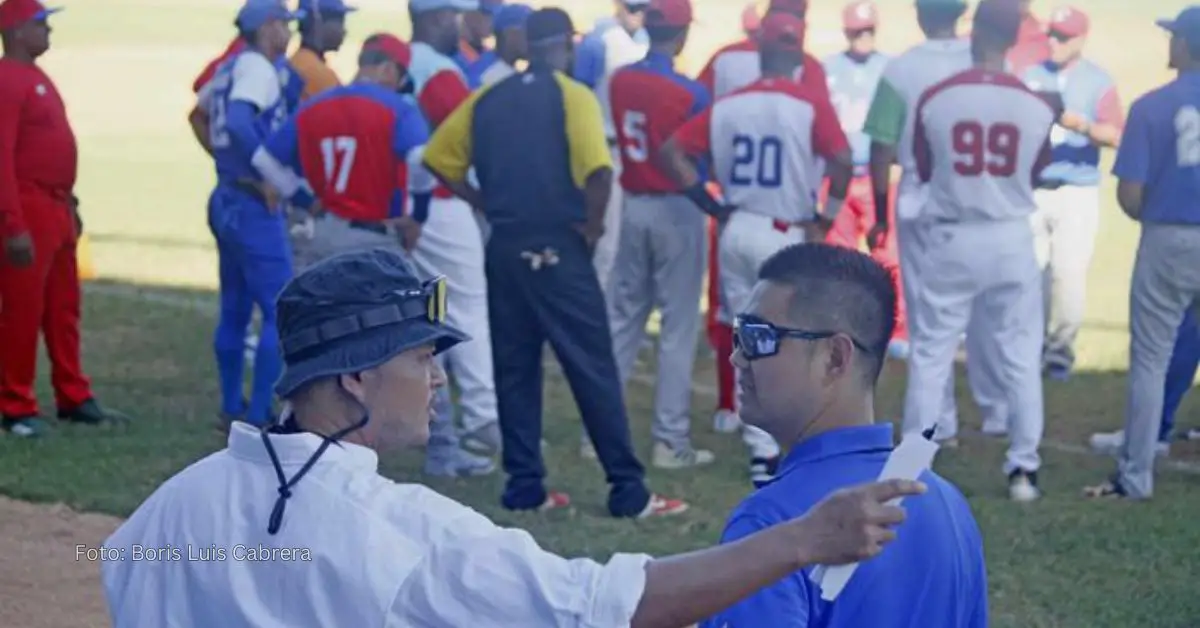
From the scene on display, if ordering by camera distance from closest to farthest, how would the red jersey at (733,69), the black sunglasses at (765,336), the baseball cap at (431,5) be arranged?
the black sunglasses at (765,336) → the red jersey at (733,69) → the baseball cap at (431,5)

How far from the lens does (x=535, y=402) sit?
888cm

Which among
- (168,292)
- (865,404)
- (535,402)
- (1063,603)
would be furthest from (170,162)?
(865,404)

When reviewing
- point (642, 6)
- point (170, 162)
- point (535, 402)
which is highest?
point (642, 6)

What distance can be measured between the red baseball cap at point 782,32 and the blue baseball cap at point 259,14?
2786 mm

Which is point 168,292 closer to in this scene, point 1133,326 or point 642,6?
point 642,6

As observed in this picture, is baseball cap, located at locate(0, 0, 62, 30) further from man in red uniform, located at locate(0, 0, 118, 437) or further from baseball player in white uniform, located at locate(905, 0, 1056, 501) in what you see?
baseball player in white uniform, located at locate(905, 0, 1056, 501)

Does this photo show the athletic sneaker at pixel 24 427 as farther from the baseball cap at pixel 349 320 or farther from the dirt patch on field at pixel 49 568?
the baseball cap at pixel 349 320

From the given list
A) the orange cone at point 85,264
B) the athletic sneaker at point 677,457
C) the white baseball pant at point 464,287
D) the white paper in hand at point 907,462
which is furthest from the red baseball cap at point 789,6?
the white paper in hand at point 907,462

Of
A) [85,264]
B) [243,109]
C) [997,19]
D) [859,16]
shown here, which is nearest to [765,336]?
[997,19]

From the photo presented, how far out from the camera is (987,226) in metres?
9.06

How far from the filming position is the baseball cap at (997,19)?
8.88 meters

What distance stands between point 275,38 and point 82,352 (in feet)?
11.9

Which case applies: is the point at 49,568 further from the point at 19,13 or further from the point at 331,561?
the point at 331,561

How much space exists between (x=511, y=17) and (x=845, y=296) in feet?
25.3
